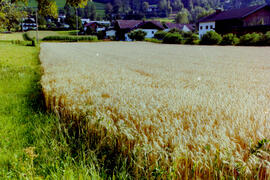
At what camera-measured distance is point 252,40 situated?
3409cm

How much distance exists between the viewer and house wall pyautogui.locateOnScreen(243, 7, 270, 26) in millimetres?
52084

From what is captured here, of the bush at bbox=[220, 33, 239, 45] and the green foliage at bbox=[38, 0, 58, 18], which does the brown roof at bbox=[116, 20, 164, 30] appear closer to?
the bush at bbox=[220, 33, 239, 45]

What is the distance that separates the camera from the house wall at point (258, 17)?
171ft

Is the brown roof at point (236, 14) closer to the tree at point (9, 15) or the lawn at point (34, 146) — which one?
the tree at point (9, 15)

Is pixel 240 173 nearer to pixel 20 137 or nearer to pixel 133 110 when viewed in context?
pixel 133 110

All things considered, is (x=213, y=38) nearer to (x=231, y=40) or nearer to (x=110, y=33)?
(x=231, y=40)

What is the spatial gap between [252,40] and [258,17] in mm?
24655

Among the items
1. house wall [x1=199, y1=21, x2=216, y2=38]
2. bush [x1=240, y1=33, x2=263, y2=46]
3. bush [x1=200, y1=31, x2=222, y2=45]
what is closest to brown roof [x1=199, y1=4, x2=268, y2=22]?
house wall [x1=199, y1=21, x2=216, y2=38]

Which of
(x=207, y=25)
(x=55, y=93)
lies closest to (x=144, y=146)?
(x=55, y=93)

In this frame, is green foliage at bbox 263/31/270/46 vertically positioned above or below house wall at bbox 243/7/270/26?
below

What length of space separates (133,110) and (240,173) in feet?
5.01

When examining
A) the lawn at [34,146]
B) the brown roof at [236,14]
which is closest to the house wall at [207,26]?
the brown roof at [236,14]

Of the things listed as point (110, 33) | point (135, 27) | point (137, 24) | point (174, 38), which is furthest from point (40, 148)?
point (110, 33)

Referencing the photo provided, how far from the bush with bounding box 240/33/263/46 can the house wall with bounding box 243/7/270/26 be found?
20.5 metres
